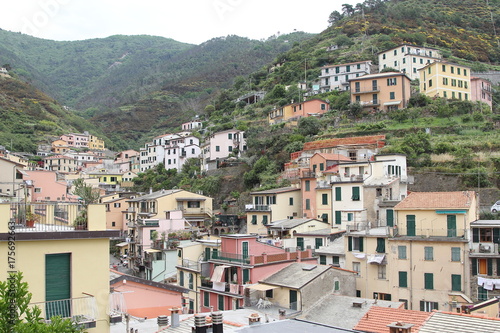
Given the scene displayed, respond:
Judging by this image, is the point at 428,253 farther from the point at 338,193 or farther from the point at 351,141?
the point at 351,141

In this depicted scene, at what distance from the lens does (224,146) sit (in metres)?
73.6

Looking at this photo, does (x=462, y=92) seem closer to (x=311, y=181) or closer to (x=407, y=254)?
(x=311, y=181)

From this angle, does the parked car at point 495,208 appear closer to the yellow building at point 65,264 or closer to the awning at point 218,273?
the awning at point 218,273

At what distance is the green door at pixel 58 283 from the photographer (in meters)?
11.0

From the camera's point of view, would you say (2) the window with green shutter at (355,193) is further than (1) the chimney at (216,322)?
Yes

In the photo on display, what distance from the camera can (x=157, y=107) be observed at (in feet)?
541

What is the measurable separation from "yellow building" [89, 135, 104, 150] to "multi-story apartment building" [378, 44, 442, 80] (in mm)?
77884

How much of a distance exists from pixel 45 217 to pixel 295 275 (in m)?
17.1

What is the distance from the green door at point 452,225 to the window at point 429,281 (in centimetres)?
271

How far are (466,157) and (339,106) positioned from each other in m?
25.5

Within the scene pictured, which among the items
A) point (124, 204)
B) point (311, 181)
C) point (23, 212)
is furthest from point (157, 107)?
point (23, 212)

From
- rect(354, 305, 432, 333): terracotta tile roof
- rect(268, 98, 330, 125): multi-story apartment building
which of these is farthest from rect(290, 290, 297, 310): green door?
rect(268, 98, 330, 125): multi-story apartment building

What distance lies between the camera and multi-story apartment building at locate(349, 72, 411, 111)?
64.0 meters

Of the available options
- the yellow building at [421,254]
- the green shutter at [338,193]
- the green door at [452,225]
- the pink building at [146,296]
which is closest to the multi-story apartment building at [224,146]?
the green shutter at [338,193]
